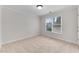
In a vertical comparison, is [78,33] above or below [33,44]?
above

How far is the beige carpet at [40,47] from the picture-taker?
1387 millimetres

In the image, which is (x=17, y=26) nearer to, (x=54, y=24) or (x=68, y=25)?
(x=54, y=24)

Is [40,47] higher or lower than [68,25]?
lower

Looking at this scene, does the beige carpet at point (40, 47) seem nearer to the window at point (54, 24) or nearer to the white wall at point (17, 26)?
the white wall at point (17, 26)

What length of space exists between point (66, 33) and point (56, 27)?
0.22 meters

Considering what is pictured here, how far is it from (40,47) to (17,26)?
2.13 feet

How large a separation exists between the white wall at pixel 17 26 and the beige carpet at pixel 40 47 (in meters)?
0.11

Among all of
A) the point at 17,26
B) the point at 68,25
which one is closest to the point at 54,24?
the point at 68,25

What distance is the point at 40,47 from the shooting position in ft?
5.72

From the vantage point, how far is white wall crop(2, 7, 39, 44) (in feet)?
4.76
